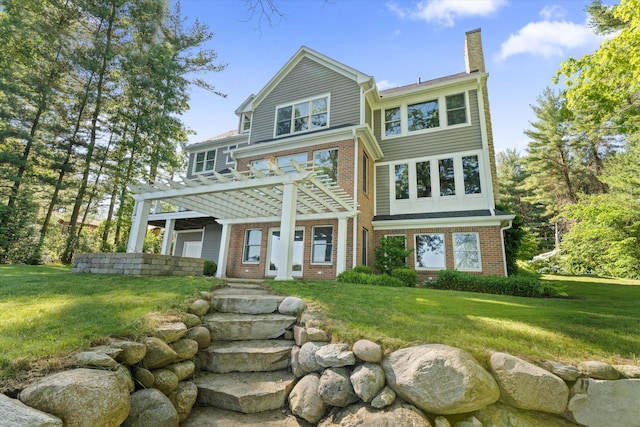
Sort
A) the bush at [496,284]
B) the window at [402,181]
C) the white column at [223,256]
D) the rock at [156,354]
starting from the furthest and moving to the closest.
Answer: the window at [402,181], the white column at [223,256], the bush at [496,284], the rock at [156,354]

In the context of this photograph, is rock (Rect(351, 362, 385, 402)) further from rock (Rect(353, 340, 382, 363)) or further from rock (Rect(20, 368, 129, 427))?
rock (Rect(20, 368, 129, 427))

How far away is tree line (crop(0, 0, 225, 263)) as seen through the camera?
534 inches

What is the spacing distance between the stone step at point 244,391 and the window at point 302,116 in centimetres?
1063

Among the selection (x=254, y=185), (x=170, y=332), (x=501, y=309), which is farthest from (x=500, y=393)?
(x=254, y=185)

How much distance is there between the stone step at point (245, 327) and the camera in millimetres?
3974

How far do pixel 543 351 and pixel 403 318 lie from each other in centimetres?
159

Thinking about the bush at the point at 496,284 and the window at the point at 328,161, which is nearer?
the bush at the point at 496,284

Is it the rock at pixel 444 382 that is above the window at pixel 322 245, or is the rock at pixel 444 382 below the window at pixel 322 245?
below

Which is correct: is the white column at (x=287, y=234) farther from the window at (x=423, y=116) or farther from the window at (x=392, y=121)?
the window at (x=423, y=116)

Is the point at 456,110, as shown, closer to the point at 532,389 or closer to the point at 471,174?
the point at 471,174

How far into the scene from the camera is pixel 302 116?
12.9 metres

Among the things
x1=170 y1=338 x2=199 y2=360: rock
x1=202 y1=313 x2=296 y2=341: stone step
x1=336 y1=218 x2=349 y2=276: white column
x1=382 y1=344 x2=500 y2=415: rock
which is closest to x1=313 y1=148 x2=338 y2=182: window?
x1=336 y1=218 x2=349 y2=276: white column

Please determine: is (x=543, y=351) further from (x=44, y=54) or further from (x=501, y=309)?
(x=44, y=54)

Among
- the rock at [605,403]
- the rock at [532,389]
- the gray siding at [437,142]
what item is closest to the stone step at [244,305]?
the rock at [532,389]
